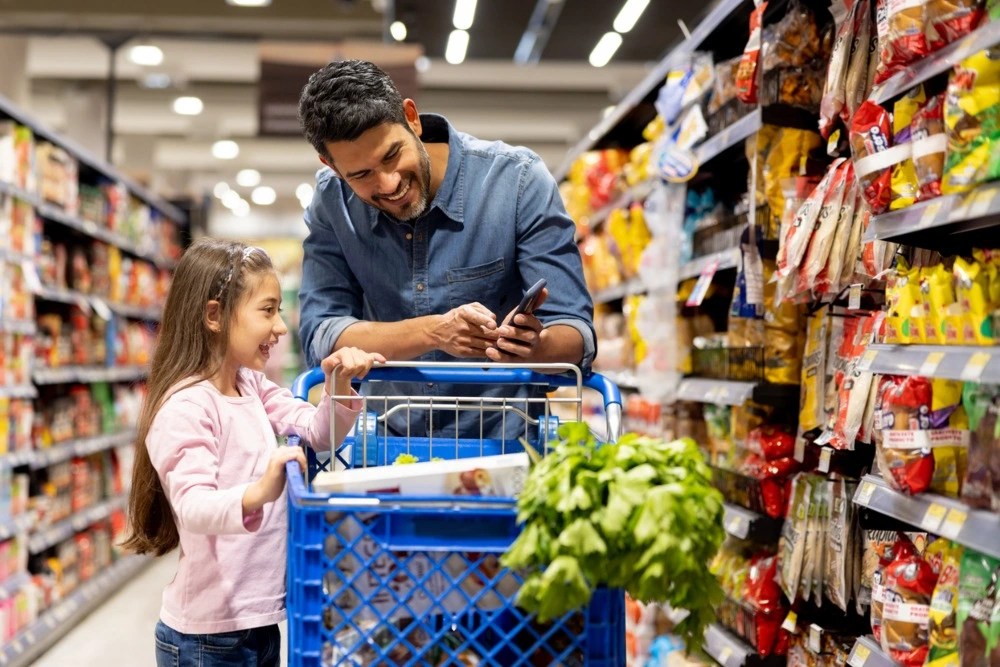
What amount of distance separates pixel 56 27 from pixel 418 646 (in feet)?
36.6

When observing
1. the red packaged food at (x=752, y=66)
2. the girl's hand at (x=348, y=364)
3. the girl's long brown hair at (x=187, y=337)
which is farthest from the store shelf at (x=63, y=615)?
the red packaged food at (x=752, y=66)

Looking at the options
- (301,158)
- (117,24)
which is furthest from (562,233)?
(301,158)

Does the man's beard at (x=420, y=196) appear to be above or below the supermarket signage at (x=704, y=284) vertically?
above

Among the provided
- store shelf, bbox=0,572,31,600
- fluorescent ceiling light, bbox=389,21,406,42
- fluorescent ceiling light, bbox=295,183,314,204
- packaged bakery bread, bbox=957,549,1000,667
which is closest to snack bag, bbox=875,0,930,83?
packaged bakery bread, bbox=957,549,1000,667

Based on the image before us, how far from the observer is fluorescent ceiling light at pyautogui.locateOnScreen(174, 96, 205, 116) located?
14116 millimetres

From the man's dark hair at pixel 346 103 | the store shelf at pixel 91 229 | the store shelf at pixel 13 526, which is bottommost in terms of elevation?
the store shelf at pixel 13 526

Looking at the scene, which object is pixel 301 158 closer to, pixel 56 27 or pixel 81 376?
pixel 56 27

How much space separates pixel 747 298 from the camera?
3.26 m

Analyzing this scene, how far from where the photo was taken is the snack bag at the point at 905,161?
7.34ft

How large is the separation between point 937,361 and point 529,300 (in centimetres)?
75

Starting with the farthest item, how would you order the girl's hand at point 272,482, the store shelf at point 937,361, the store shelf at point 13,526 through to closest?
the store shelf at point 13,526, the store shelf at point 937,361, the girl's hand at point 272,482

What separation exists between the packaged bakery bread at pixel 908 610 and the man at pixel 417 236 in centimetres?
80

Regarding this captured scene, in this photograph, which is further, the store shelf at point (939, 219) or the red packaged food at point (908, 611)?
the red packaged food at point (908, 611)

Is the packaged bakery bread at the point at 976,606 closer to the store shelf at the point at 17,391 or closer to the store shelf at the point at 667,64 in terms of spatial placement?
the store shelf at the point at 667,64
